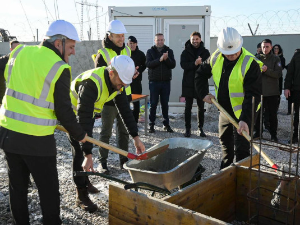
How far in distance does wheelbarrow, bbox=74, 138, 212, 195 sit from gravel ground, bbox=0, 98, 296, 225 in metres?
0.70

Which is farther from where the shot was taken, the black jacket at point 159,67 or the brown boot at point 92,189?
the black jacket at point 159,67

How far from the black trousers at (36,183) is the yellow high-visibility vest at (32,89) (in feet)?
0.80

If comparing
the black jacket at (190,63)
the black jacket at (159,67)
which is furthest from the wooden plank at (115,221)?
the black jacket at (159,67)

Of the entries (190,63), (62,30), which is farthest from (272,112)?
(62,30)

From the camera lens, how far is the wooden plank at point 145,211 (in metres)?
2.28

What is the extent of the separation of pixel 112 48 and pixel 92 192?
200cm

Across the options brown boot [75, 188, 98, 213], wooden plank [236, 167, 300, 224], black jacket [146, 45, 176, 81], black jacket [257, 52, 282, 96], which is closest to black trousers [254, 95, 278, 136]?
black jacket [257, 52, 282, 96]

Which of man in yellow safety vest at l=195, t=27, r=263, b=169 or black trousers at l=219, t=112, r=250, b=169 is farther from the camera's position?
black trousers at l=219, t=112, r=250, b=169

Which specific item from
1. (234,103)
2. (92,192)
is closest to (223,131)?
(234,103)

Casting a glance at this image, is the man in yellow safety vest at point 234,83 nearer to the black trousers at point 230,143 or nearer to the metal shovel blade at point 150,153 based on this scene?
the black trousers at point 230,143

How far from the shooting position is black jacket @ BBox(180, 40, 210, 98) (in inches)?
281

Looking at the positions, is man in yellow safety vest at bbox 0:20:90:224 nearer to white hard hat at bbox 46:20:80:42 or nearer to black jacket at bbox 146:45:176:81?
white hard hat at bbox 46:20:80:42

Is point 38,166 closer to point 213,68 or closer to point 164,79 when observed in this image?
point 213,68

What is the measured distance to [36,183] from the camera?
2.66m
